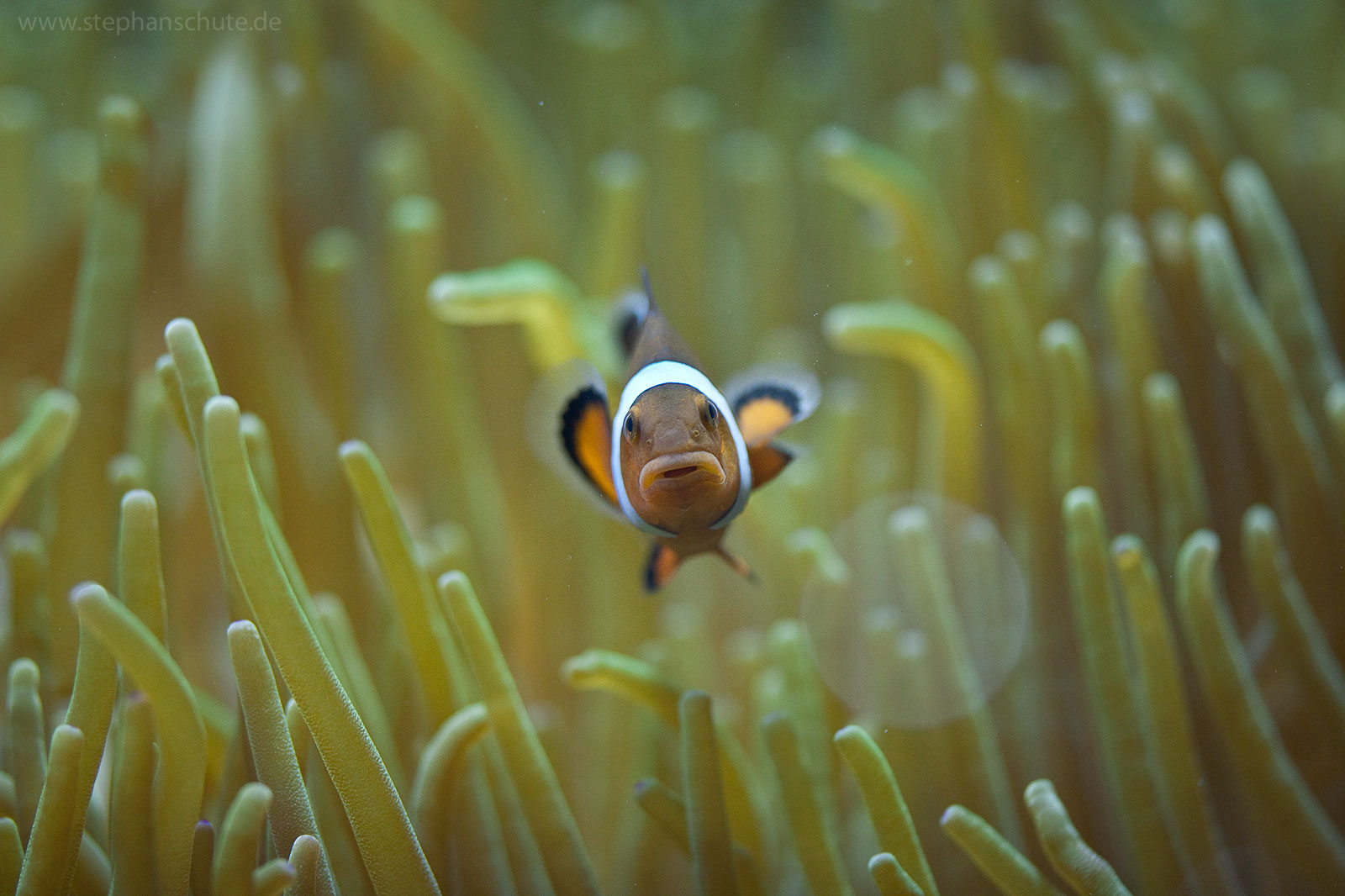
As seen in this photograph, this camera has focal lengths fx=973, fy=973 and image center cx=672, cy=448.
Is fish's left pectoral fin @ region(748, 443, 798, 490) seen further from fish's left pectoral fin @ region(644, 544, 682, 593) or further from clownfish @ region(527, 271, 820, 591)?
fish's left pectoral fin @ region(644, 544, 682, 593)

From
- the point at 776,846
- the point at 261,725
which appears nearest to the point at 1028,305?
the point at 776,846

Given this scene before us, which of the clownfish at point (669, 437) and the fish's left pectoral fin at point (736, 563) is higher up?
the clownfish at point (669, 437)

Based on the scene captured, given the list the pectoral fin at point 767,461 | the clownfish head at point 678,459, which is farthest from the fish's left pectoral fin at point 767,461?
the clownfish head at point 678,459

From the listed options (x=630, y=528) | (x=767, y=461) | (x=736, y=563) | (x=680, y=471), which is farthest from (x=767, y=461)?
(x=630, y=528)

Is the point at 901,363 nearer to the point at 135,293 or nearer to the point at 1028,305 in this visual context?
the point at 1028,305

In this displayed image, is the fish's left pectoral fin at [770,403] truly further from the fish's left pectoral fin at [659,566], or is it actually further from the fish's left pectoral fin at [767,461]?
the fish's left pectoral fin at [659,566]

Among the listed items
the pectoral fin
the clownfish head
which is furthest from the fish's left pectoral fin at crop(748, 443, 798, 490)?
the clownfish head
